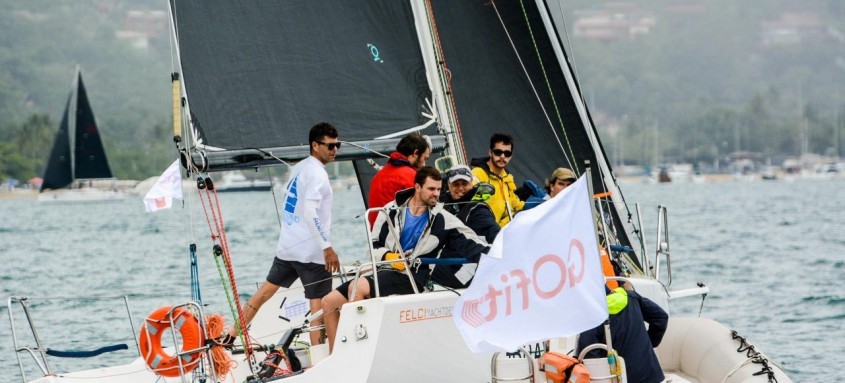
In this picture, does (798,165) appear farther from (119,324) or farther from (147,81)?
(119,324)

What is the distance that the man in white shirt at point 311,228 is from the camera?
276 inches

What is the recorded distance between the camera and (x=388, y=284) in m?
6.86

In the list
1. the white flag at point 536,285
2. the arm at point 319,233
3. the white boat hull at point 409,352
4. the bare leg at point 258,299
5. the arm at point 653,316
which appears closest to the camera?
the white flag at point 536,285

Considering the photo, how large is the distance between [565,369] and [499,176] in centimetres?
194

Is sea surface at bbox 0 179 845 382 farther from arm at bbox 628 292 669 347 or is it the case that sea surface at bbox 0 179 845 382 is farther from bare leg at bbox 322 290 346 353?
arm at bbox 628 292 669 347

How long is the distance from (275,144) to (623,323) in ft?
9.40

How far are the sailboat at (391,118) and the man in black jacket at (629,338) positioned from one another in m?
0.39

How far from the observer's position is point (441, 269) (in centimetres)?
693

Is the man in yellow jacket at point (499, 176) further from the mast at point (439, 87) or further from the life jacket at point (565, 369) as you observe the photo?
the life jacket at point (565, 369)

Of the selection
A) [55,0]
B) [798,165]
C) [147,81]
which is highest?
[55,0]

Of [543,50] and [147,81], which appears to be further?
[147,81]

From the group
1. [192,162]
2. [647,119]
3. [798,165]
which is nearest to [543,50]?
[192,162]

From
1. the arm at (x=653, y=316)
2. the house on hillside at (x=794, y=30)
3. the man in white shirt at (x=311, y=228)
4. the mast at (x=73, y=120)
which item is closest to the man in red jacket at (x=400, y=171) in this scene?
the man in white shirt at (x=311, y=228)

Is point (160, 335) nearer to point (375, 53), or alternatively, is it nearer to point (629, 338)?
point (629, 338)
